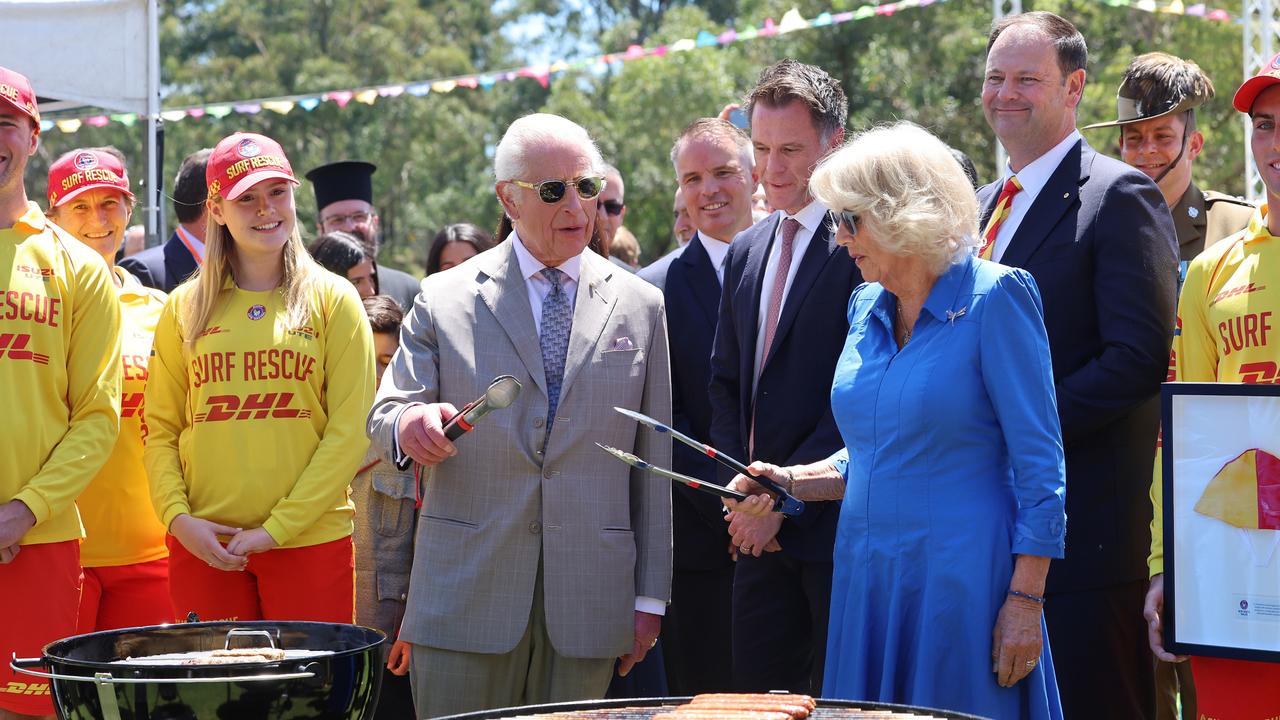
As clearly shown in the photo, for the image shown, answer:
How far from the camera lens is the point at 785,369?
4.24 m

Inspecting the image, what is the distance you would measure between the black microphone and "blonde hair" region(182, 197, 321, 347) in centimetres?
131

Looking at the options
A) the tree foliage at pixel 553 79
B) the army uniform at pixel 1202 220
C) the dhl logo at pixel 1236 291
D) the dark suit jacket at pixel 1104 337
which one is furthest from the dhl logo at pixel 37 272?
the tree foliage at pixel 553 79

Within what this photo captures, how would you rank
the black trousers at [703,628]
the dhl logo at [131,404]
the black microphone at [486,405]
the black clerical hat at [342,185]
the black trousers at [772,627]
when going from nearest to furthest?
the black microphone at [486,405]
the black trousers at [772,627]
the dhl logo at [131,404]
the black trousers at [703,628]
the black clerical hat at [342,185]

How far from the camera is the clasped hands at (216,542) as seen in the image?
4.38 metres

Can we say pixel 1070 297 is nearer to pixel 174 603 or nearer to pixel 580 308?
pixel 580 308

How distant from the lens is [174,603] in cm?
451

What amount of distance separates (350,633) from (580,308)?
4.09 ft

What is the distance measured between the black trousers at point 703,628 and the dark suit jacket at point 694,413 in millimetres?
81

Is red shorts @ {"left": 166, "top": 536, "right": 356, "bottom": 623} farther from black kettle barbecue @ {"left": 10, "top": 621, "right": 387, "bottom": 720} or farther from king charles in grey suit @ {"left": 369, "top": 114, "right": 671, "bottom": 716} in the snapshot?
black kettle barbecue @ {"left": 10, "top": 621, "right": 387, "bottom": 720}

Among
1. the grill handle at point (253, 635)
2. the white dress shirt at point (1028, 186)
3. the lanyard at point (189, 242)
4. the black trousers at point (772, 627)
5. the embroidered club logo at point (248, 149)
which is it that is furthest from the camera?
the lanyard at point (189, 242)

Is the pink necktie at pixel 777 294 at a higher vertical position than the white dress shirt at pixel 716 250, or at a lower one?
lower

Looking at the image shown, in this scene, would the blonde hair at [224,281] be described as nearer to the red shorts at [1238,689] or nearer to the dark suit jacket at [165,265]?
the dark suit jacket at [165,265]

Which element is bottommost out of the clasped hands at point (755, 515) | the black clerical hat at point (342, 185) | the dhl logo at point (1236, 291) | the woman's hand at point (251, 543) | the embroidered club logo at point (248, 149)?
the woman's hand at point (251, 543)

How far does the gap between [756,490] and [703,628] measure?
61.5 inches
